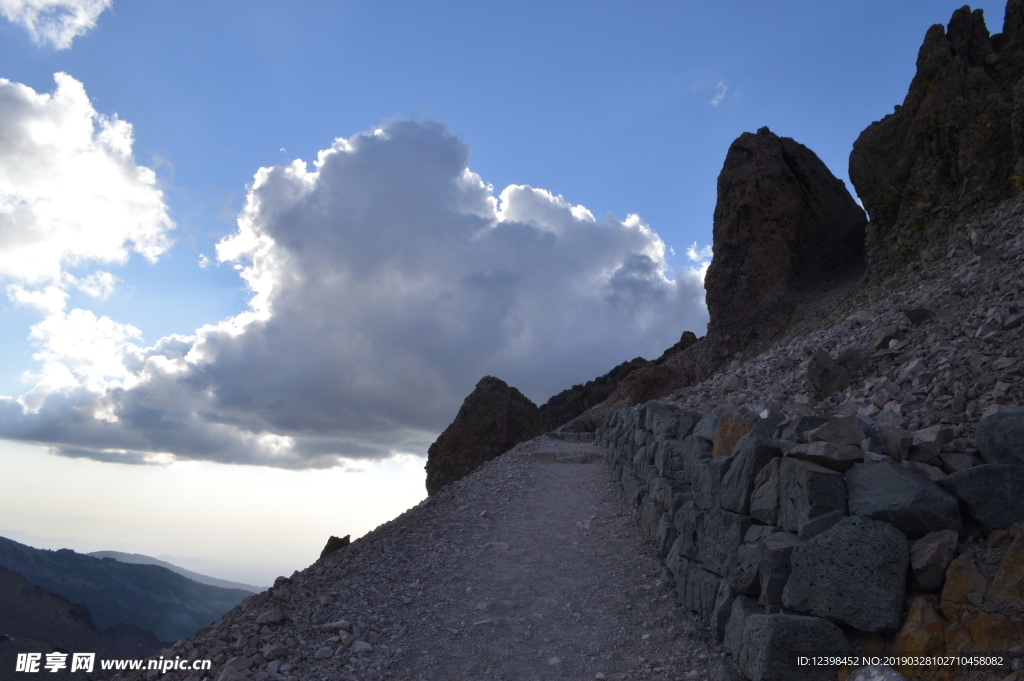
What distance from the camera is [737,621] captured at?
19.4 feet

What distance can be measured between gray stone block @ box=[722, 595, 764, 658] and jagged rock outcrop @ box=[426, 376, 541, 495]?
16.9 meters

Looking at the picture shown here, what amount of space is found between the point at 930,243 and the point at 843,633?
47.8 ft

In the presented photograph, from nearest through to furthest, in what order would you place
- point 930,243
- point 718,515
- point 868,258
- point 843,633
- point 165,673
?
point 843,633 → point 165,673 → point 718,515 → point 930,243 → point 868,258

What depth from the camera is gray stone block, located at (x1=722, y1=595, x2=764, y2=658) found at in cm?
580

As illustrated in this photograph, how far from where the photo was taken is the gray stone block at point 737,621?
580 cm

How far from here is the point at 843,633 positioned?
490cm

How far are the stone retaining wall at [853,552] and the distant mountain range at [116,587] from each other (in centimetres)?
5974

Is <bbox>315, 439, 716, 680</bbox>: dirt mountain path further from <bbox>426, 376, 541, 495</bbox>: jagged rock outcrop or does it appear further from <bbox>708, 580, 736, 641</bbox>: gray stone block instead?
<bbox>426, 376, 541, 495</bbox>: jagged rock outcrop

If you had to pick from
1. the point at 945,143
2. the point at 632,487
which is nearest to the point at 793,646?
the point at 632,487

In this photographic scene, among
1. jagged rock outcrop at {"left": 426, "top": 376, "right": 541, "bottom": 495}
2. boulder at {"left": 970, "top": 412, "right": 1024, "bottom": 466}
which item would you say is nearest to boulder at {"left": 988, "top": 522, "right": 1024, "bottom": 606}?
boulder at {"left": 970, "top": 412, "right": 1024, "bottom": 466}

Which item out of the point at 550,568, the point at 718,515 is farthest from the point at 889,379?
the point at 550,568

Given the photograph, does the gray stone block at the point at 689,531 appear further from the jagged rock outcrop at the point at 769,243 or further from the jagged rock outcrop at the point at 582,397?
the jagged rock outcrop at the point at 582,397

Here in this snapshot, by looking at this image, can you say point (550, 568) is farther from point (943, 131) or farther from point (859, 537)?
point (943, 131)

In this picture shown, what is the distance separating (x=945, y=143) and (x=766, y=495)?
15.3 meters
